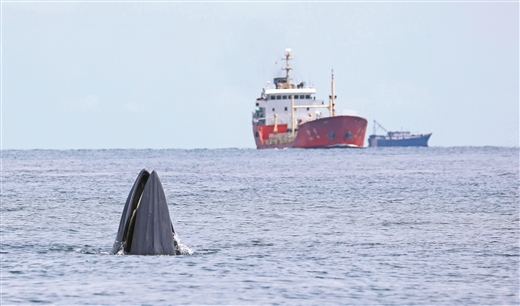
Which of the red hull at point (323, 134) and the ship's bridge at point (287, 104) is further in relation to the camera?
the ship's bridge at point (287, 104)

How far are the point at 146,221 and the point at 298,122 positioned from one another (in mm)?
124552

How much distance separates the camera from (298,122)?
13812 centimetres

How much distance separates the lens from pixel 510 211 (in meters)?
28.0

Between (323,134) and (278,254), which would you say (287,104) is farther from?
(278,254)

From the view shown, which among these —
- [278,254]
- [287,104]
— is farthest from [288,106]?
[278,254]

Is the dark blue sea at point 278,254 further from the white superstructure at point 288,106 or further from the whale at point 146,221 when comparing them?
the white superstructure at point 288,106

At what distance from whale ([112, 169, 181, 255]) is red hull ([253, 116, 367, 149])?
362ft

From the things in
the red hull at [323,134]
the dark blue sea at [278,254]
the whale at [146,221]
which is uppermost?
the red hull at [323,134]

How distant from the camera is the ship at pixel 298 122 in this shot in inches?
5094

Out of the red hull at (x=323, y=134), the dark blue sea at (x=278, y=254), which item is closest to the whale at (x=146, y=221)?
the dark blue sea at (x=278, y=254)

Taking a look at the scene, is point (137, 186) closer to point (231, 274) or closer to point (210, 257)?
point (231, 274)

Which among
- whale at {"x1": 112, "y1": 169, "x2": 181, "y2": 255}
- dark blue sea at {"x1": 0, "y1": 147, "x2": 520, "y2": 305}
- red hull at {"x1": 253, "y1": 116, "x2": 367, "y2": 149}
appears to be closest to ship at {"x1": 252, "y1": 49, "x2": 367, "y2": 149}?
red hull at {"x1": 253, "y1": 116, "x2": 367, "y2": 149}

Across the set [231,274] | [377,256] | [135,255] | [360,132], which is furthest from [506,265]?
[360,132]

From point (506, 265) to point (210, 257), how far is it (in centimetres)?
512
